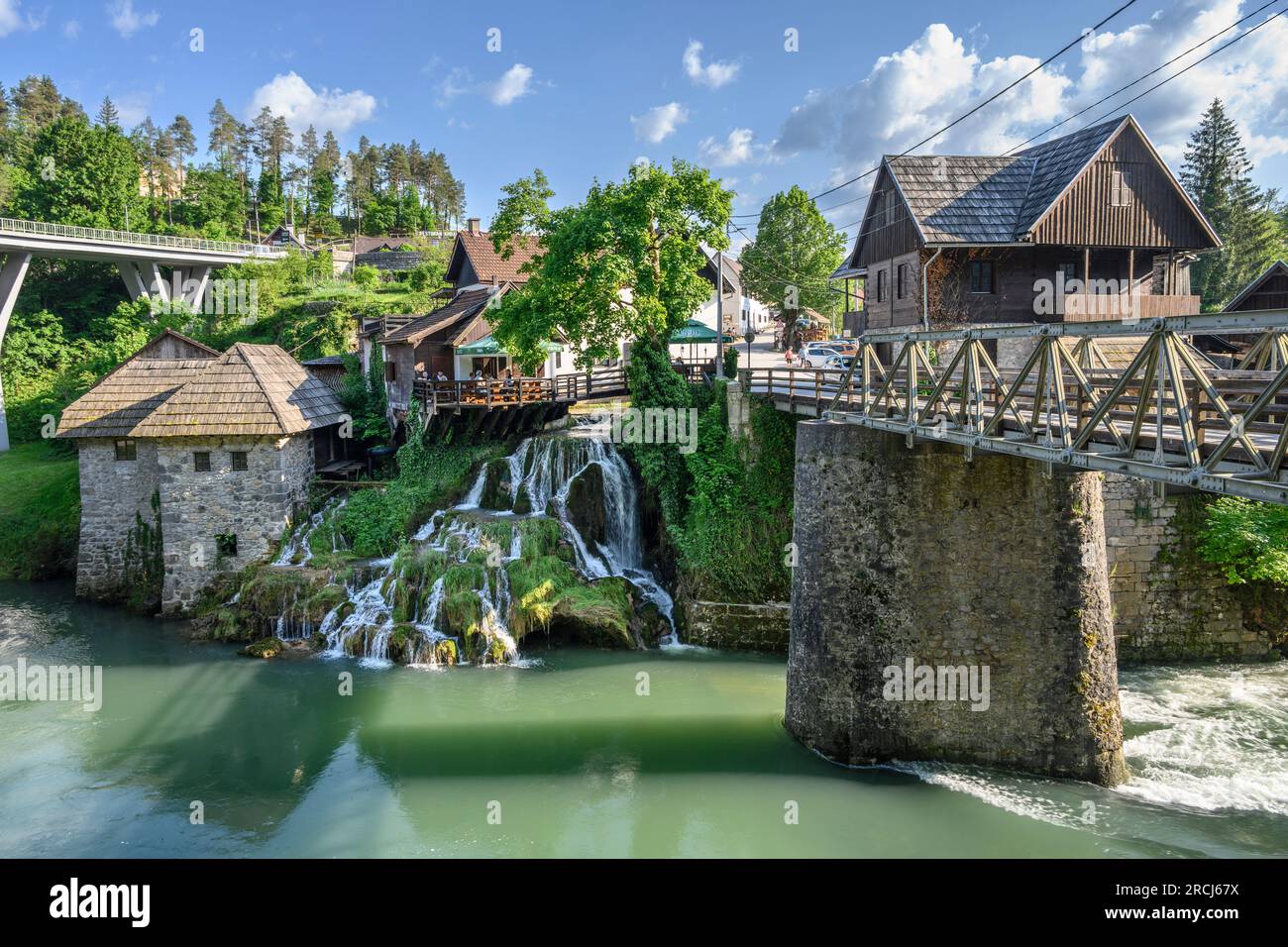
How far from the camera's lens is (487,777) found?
1322cm

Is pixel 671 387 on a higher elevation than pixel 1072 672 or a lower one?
higher

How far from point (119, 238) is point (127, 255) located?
6.37 feet

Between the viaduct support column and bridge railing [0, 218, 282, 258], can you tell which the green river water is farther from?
bridge railing [0, 218, 282, 258]

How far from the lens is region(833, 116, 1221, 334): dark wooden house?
75.1 feet

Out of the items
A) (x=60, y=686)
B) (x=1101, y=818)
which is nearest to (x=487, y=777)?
(x=1101, y=818)

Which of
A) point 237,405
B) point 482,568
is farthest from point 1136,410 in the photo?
point 237,405

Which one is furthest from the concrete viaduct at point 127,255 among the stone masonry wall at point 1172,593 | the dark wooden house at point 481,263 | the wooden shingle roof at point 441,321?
the stone masonry wall at point 1172,593

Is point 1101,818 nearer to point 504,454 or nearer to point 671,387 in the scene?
point 671,387

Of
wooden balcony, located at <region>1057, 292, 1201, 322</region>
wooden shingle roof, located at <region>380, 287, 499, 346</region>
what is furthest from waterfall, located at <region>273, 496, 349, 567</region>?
wooden balcony, located at <region>1057, 292, 1201, 322</region>

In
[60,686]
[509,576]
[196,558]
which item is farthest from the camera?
[196,558]

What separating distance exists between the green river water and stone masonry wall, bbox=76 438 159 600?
6319 mm

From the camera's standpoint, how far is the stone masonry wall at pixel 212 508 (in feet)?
69.8

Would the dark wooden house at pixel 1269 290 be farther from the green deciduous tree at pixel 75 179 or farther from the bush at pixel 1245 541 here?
the green deciduous tree at pixel 75 179
